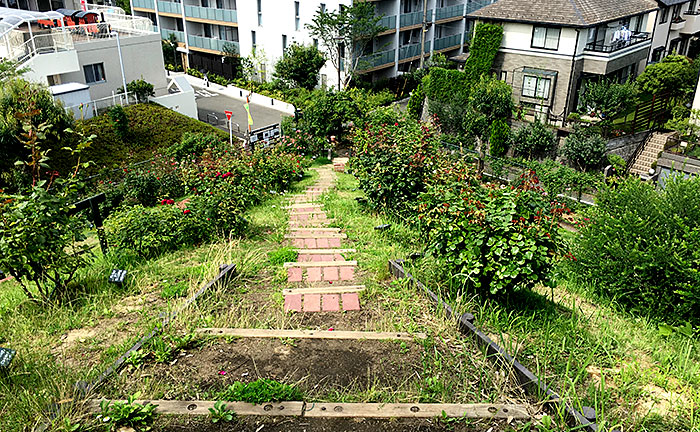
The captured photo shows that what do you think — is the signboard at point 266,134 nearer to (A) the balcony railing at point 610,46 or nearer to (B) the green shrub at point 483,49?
(B) the green shrub at point 483,49

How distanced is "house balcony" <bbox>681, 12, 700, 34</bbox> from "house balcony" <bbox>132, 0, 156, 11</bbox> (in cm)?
4248

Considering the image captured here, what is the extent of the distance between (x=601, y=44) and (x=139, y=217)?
26.6m

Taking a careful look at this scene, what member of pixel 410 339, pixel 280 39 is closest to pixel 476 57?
pixel 280 39

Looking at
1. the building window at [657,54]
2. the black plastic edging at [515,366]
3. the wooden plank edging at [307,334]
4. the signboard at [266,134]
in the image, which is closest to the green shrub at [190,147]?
the signboard at [266,134]

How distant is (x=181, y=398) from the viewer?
481 cm

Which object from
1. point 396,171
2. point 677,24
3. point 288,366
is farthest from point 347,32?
point 288,366

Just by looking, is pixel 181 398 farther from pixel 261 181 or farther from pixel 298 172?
pixel 298 172

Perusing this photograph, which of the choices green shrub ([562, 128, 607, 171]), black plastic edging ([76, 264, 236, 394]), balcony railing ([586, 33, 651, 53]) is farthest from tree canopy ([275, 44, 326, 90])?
black plastic edging ([76, 264, 236, 394])

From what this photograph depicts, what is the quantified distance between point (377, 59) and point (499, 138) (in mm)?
12474

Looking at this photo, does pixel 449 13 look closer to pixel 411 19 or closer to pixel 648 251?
pixel 411 19

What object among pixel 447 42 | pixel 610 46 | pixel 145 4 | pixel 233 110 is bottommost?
pixel 233 110

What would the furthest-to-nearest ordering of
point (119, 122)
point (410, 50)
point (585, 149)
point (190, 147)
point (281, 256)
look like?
point (410, 50)
point (119, 122)
point (585, 149)
point (190, 147)
point (281, 256)

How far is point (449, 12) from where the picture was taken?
4000cm

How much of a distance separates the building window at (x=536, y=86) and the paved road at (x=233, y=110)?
1501 cm
